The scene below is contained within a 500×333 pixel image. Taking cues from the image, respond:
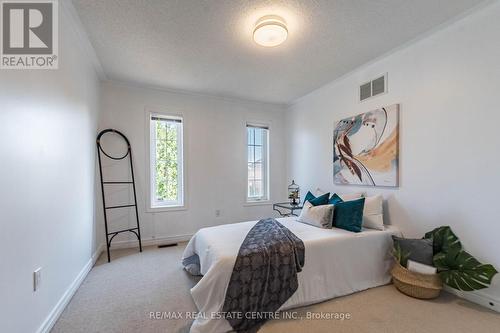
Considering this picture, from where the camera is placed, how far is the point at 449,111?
2.22 meters

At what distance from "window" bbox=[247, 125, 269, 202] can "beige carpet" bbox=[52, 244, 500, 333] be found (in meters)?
2.34

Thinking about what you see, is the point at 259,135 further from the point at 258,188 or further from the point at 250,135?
the point at 258,188

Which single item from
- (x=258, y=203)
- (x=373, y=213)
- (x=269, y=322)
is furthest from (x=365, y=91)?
(x=269, y=322)

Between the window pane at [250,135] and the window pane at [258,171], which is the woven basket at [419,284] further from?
the window pane at [250,135]

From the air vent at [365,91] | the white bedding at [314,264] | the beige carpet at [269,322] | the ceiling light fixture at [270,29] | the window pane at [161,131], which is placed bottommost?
the beige carpet at [269,322]

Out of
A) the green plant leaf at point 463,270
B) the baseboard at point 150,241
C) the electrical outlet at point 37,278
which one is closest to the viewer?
the electrical outlet at point 37,278

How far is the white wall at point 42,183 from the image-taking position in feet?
4.15

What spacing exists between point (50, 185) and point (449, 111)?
11.9 ft

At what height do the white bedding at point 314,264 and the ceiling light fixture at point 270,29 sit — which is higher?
the ceiling light fixture at point 270,29

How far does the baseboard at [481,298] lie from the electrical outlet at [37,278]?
11.6 feet

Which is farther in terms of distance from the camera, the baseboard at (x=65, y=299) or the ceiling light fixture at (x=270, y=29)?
the ceiling light fixture at (x=270, y=29)

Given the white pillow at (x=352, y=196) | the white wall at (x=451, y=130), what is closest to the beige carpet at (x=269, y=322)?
the white wall at (x=451, y=130)

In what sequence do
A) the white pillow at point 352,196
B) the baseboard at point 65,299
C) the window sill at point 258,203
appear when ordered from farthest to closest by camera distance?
the window sill at point 258,203
the white pillow at point 352,196
the baseboard at point 65,299

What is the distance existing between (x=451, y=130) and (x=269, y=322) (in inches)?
97.1
